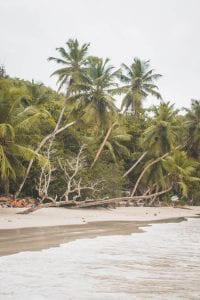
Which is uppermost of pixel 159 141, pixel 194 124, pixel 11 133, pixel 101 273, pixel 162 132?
pixel 194 124

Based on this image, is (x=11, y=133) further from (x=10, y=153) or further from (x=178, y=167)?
(x=178, y=167)

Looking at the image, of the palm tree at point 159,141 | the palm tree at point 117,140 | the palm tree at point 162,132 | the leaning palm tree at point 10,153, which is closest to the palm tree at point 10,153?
the leaning palm tree at point 10,153

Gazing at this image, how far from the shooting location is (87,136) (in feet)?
112

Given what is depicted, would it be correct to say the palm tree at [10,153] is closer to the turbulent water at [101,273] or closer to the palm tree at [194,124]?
the turbulent water at [101,273]

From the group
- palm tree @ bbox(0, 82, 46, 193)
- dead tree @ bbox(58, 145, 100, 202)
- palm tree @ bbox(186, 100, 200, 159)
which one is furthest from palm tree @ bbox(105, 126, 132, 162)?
palm tree @ bbox(0, 82, 46, 193)

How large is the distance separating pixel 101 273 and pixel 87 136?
1111 inches

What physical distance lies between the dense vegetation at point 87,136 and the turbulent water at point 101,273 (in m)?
10.9

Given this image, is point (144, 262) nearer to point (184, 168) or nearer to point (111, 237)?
point (111, 237)

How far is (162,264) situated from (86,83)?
23025 millimetres

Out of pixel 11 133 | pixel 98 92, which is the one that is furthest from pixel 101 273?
pixel 98 92

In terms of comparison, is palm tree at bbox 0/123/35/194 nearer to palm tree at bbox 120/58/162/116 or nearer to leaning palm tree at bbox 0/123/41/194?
leaning palm tree at bbox 0/123/41/194

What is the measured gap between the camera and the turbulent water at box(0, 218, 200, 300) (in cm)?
484

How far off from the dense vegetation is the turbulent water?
10.9 meters

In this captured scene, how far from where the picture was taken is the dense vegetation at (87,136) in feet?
68.5
